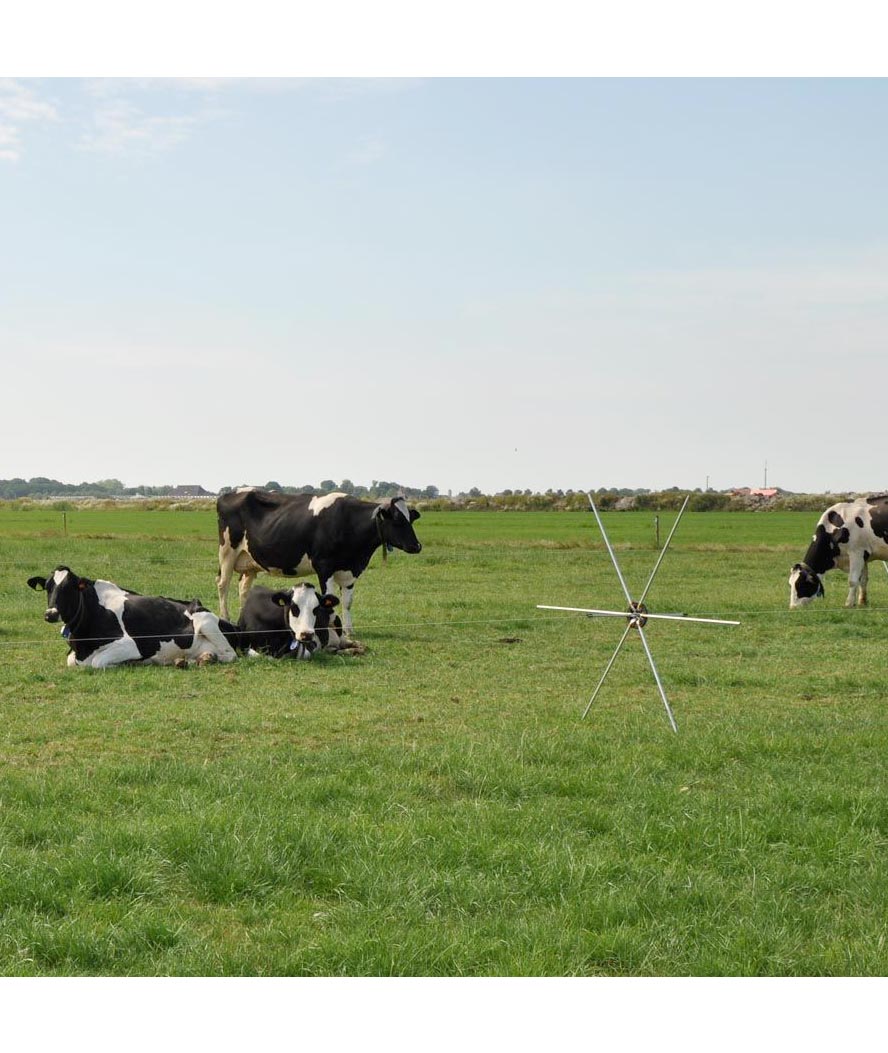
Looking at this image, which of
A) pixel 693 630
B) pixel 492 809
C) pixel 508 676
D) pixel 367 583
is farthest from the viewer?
pixel 367 583

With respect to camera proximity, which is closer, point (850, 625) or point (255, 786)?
point (255, 786)

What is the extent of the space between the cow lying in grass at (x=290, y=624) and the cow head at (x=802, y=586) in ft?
30.8

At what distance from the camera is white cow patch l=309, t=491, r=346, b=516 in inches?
689

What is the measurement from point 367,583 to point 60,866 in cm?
1858

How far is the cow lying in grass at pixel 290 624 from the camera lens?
1406 centimetres

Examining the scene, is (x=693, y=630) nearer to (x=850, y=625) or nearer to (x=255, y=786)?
(x=850, y=625)

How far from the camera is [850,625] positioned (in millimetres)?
17844

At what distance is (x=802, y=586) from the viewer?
68.4ft

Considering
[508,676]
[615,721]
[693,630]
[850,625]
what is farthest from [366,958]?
[850,625]

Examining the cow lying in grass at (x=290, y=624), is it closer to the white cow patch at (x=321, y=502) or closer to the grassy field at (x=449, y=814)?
the grassy field at (x=449, y=814)

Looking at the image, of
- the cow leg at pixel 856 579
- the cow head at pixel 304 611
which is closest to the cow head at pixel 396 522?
the cow head at pixel 304 611

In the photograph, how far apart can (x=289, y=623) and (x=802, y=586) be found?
10.5 m

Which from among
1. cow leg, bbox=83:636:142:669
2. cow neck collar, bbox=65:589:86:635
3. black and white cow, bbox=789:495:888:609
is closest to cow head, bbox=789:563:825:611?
black and white cow, bbox=789:495:888:609

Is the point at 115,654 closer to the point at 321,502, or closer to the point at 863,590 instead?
the point at 321,502
